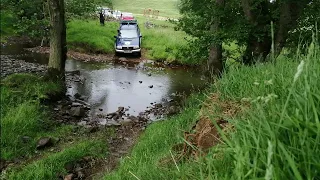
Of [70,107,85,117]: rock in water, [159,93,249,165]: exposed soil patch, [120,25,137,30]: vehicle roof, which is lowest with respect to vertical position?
[70,107,85,117]: rock in water

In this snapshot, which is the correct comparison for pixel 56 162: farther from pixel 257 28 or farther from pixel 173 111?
pixel 257 28

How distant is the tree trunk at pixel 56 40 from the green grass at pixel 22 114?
0.96m

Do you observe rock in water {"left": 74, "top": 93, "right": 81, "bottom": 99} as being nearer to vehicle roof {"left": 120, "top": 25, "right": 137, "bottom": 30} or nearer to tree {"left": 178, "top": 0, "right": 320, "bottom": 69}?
tree {"left": 178, "top": 0, "right": 320, "bottom": 69}

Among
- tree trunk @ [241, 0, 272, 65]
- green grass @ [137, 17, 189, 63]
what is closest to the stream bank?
green grass @ [137, 17, 189, 63]

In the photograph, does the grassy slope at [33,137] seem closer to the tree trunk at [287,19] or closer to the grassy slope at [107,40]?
the tree trunk at [287,19]

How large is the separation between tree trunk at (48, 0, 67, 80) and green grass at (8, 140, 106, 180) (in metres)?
7.02

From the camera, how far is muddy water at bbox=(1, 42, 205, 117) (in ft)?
53.3

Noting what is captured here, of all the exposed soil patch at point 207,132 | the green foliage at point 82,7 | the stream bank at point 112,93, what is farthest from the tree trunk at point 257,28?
the green foliage at point 82,7

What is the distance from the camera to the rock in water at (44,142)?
973 centimetres

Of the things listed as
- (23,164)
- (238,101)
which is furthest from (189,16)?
(238,101)

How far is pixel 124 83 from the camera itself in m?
20.4

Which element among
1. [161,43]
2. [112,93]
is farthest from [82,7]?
[161,43]

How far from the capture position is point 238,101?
4.91 m

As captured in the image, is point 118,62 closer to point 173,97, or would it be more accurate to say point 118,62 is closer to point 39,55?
point 39,55
